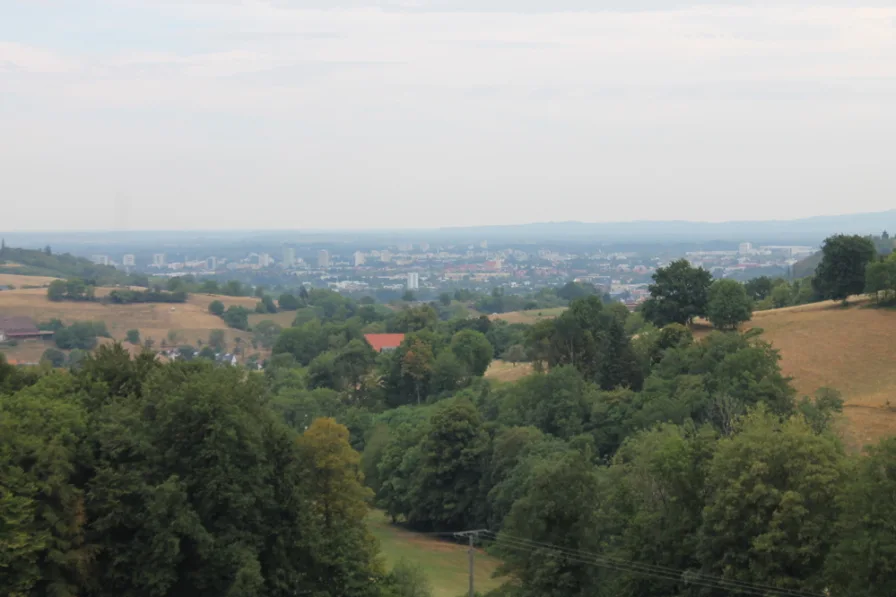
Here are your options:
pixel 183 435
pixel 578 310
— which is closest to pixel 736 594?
pixel 183 435

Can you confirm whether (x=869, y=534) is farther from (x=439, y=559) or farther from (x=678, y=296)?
(x=678, y=296)

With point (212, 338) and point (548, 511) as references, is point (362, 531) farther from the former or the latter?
point (212, 338)

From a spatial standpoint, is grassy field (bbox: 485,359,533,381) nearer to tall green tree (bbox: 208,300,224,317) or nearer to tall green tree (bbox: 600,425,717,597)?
tall green tree (bbox: 600,425,717,597)

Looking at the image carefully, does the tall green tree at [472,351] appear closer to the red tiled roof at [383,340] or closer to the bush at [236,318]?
the red tiled roof at [383,340]

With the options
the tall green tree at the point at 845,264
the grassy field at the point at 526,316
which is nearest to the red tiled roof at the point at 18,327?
the grassy field at the point at 526,316

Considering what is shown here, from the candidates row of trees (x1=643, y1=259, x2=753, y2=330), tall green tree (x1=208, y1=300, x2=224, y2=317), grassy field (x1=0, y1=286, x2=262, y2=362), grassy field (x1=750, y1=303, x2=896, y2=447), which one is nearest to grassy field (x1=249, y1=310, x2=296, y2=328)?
tall green tree (x1=208, y1=300, x2=224, y2=317)

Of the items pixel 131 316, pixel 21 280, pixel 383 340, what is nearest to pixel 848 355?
pixel 383 340
